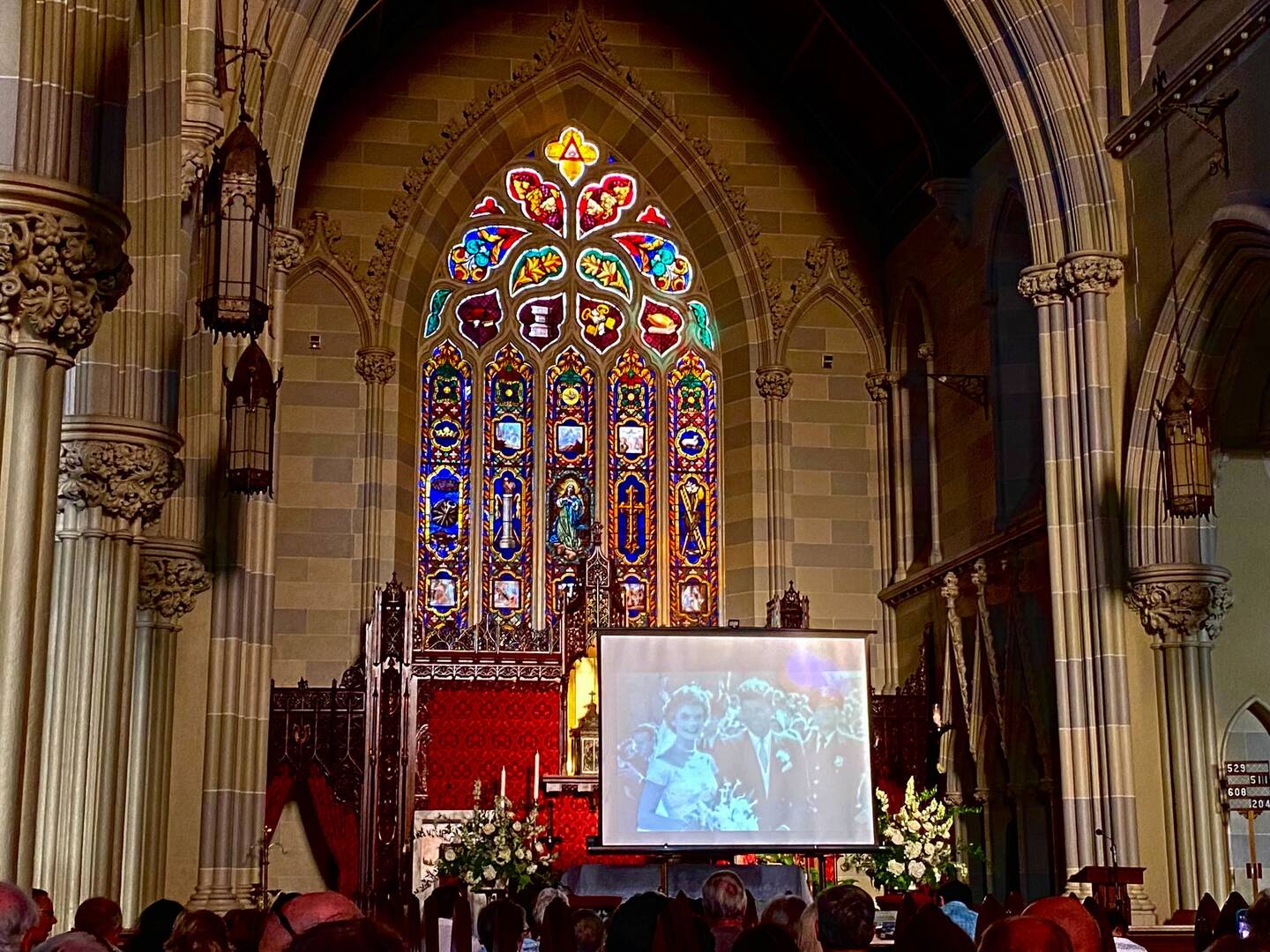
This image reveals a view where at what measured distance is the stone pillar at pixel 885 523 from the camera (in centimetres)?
1812

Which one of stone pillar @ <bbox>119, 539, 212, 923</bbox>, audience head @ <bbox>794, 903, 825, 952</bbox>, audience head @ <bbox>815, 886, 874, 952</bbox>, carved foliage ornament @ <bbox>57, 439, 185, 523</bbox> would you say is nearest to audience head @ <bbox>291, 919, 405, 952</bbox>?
audience head @ <bbox>815, 886, 874, 952</bbox>

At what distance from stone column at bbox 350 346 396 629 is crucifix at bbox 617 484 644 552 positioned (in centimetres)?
280

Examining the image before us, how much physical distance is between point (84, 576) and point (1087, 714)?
7.60m

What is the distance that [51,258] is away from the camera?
6398 mm

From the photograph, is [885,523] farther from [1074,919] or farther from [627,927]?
[1074,919]

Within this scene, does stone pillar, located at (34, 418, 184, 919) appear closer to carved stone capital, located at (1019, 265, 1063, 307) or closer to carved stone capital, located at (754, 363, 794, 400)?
carved stone capital, located at (1019, 265, 1063, 307)

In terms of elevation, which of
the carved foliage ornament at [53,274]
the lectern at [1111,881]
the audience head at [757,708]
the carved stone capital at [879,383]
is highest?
the carved stone capital at [879,383]

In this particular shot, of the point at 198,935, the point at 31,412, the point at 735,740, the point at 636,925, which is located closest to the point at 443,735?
the point at 735,740

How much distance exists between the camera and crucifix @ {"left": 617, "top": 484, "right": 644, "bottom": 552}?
61.0 feet

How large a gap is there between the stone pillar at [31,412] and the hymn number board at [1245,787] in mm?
9399

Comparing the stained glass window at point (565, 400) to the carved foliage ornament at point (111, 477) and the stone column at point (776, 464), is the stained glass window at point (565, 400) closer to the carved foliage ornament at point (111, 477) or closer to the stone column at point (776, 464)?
the stone column at point (776, 464)

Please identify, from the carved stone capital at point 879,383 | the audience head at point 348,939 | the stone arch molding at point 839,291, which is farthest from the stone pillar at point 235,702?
the audience head at point 348,939

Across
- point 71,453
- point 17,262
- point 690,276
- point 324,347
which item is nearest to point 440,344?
point 324,347

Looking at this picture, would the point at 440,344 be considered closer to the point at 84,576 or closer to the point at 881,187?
the point at 881,187
